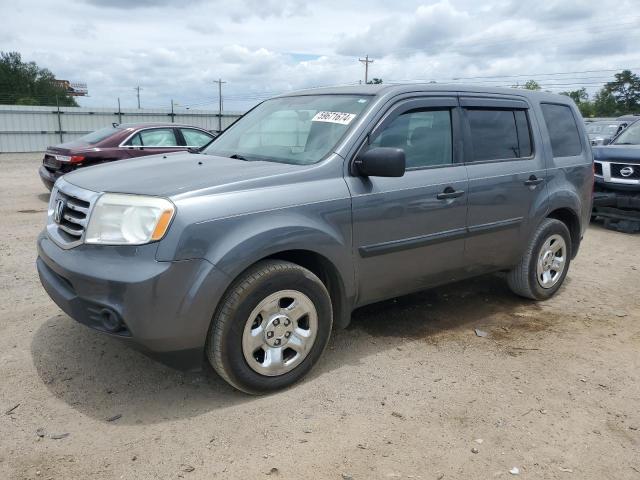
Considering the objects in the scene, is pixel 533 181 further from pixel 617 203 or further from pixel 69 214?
pixel 617 203

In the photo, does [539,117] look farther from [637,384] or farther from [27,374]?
[27,374]

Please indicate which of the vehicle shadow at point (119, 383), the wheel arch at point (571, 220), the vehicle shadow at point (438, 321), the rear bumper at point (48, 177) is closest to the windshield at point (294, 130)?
the vehicle shadow at point (438, 321)

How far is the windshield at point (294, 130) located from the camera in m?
3.71

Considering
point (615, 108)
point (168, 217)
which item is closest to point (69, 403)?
point (168, 217)

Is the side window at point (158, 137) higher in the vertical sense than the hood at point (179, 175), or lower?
higher

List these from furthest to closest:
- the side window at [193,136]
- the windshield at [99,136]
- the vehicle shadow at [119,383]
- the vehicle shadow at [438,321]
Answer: the side window at [193,136] < the windshield at [99,136] < the vehicle shadow at [438,321] < the vehicle shadow at [119,383]

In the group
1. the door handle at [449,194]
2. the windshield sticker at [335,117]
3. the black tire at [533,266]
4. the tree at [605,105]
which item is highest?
the tree at [605,105]

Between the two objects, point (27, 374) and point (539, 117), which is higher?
point (539, 117)

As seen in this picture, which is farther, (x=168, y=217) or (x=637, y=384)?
(x=637, y=384)

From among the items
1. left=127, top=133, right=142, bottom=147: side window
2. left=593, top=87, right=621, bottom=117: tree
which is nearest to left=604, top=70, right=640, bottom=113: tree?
left=593, top=87, right=621, bottom=117: tree

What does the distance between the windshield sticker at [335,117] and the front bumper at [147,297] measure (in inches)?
56.8

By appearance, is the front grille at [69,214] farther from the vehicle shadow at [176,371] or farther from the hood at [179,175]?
the vehicle shadow at [176,371]

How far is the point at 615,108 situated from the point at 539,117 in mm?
74327

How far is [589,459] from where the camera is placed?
280 centimetres
